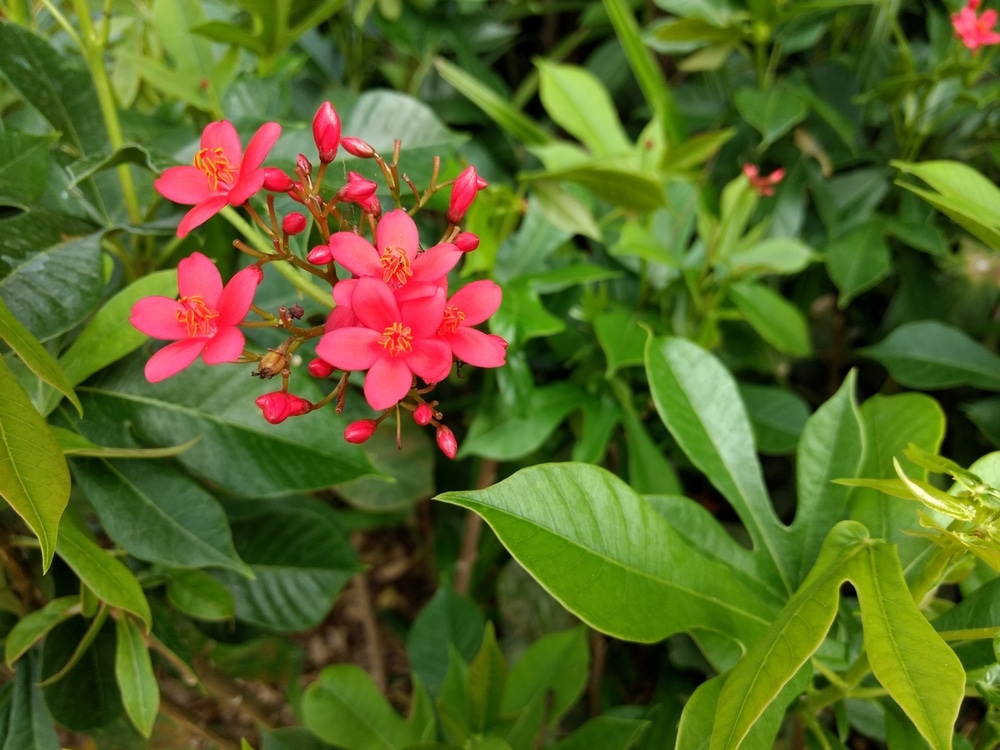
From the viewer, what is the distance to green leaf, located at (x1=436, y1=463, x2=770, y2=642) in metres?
0.50

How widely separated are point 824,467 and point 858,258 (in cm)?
54

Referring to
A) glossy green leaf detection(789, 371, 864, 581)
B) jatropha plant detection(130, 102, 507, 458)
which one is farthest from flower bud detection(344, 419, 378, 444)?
glossy green leaf detection(789, 371, 864, 581)

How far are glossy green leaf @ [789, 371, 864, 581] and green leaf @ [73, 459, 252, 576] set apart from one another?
52 centimetres

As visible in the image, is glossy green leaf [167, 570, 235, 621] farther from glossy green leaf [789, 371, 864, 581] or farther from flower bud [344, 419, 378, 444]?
glossy green leaf [789, 371, 864, 581]

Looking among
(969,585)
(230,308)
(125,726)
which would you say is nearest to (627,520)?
(230,308)

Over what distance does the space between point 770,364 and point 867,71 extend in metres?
0.50

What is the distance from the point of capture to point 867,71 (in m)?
1.20

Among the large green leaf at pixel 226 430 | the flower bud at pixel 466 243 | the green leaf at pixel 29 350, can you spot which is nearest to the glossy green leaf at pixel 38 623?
the large green leaf at pixel 226 430

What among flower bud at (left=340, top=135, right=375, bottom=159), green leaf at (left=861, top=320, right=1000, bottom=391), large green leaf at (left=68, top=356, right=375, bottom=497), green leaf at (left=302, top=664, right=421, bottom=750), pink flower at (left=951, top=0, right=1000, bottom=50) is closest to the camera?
flower bud at (left=340, top=135, right=375, bottom=159)

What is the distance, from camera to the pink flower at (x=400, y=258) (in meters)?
0.50

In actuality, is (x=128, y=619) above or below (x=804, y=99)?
below

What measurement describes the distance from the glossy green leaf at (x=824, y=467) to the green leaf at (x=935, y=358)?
0.42 metres

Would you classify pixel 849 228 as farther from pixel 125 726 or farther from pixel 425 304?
pixel 125 726

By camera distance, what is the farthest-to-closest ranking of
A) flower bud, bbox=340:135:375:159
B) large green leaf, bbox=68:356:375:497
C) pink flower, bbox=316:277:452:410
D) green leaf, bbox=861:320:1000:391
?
green leaf, bbox=861:320:1000:391
large green leaf, bbox=68:356:375:497
flower bud, bbox=340:135:375:159
pink flower, bbox=316:277:452:410
